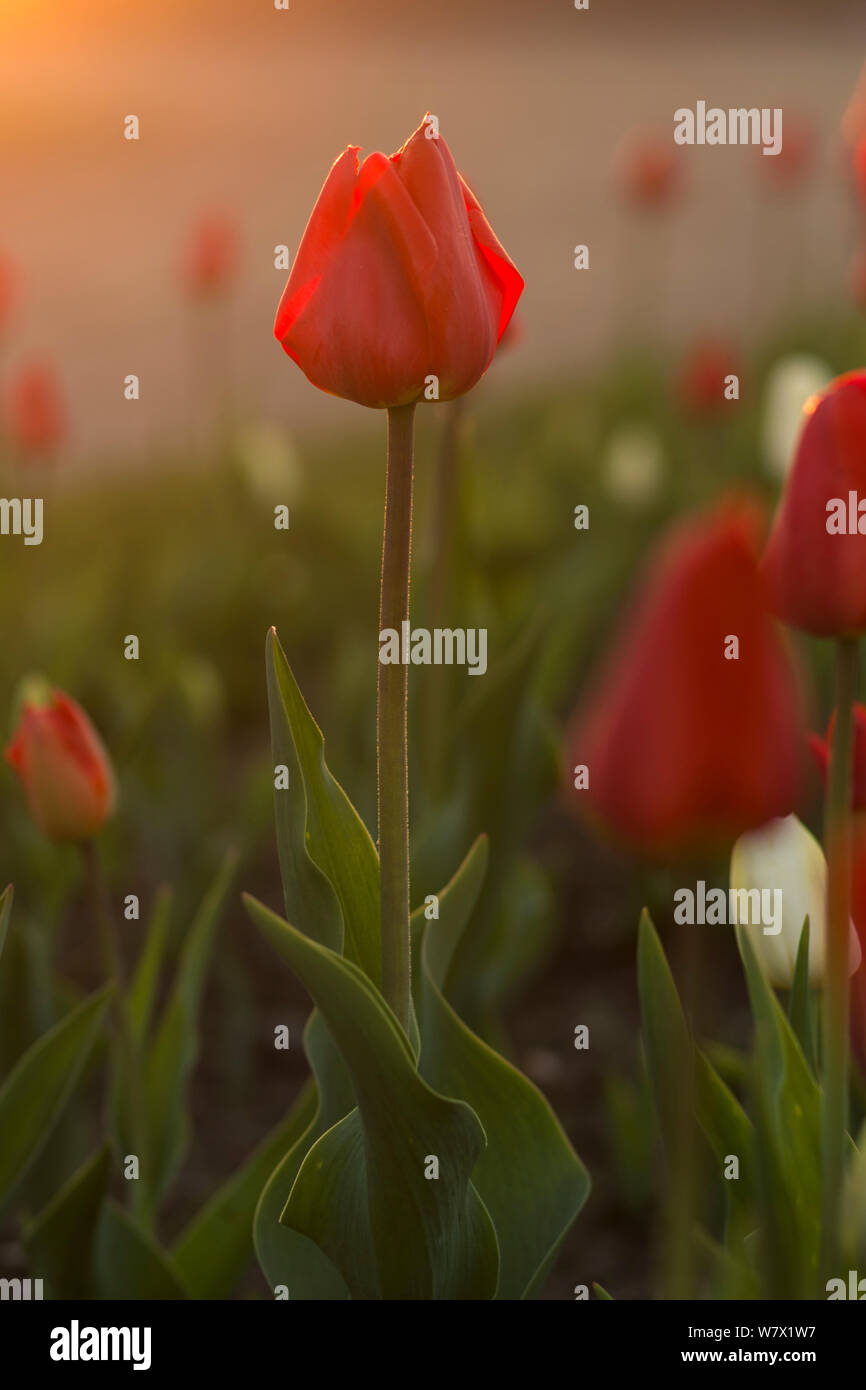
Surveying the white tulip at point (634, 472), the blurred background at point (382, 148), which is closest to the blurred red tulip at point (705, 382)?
the white tulip at point (634, 472)

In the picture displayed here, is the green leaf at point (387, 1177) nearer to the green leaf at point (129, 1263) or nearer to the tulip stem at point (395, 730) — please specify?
the tulip stem at point (395, 730)

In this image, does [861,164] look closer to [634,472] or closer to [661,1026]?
[661,1026]

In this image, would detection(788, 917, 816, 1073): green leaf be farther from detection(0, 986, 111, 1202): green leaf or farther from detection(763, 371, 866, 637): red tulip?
detection(0, 986, 111, 1202): green leaf

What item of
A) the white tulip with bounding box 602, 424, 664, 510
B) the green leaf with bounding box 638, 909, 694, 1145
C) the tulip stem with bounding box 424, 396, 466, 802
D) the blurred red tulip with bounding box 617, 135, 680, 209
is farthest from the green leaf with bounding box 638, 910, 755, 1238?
the blurred red tulip with bounding box 617, 135, 680, 209

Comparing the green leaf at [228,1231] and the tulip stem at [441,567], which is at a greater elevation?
the tulip stem at [441,567]

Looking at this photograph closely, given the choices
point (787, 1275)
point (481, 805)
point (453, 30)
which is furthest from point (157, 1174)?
point (453, 30)
